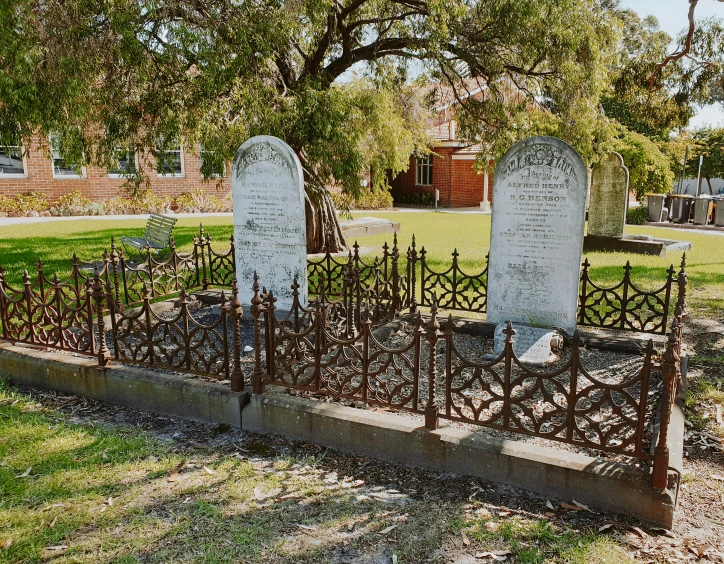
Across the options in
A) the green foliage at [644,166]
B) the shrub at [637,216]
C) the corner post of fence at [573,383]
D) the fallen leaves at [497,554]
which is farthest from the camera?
the green foliage at [644,166]

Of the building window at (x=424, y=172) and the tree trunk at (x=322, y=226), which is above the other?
the building window at (x=424, y=172)

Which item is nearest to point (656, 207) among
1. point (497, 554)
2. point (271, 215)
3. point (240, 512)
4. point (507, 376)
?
point (271, 215)

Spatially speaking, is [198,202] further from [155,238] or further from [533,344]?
[533,344]

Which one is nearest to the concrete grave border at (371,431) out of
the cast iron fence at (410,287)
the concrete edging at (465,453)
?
the concrete edging at (465,453)

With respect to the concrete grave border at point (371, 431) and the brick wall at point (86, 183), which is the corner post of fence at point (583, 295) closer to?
the concrete grave border at point (371, 431)

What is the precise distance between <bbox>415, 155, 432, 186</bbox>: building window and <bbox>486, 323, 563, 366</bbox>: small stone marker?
1032 inches

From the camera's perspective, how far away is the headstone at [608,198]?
14242 millimetres

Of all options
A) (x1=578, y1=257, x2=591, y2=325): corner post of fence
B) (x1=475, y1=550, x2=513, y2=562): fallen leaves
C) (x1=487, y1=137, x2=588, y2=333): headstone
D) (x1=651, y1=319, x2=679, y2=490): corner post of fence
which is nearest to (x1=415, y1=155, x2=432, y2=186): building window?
(x1=578, y1=257, x2=591, y2=325): corner post of fence

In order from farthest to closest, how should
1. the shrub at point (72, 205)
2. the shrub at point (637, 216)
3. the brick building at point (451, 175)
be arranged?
the brick building at point (451, 175) < the shrub at point (637, 216) < the shrub at point (72, 205)

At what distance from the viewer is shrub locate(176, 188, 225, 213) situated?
75.6ft

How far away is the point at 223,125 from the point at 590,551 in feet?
24.6

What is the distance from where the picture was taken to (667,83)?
11.3 metres

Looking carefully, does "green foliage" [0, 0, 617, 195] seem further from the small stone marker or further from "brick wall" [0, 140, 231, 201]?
"brick wall" [0, 140, 231, 201]

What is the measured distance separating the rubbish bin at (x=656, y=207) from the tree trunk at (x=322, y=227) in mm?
15720
